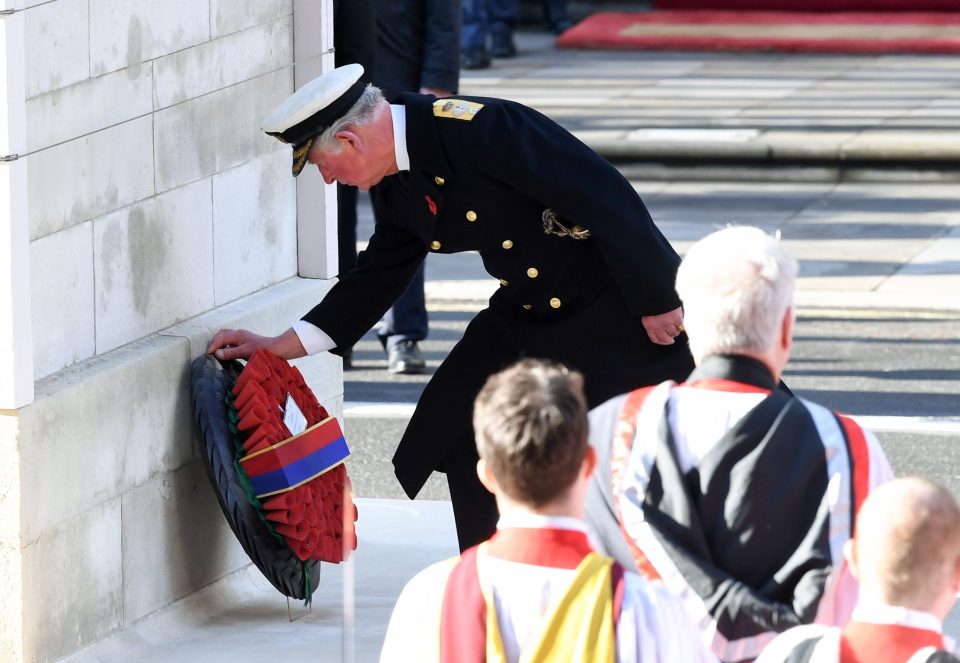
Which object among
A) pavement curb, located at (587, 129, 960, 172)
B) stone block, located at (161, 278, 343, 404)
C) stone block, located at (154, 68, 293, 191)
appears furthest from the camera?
pavement curb, located at (587, 129, 960, 172)

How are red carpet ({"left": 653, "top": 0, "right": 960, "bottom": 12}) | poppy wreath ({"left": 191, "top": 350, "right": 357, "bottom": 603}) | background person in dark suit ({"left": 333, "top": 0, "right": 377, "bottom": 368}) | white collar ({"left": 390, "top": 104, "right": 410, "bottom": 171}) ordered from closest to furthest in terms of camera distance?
white collar ({"left": 390, "top": 104, "right": 410, "bottom": 171}) < poppy wreath ({"left": 191, "top": 350, "right": 357, "bottom": 603}) < background person in dark suit ({"left": 333, "top": 0, "right": 377, "bottom": 368}) < red carpet ({"left": 653, "top": 0, "right": 960, "bottom": 12})

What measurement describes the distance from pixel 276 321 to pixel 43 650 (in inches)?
54.1

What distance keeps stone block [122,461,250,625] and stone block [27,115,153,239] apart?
70 centimetres

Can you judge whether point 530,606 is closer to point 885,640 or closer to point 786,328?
point 885,640

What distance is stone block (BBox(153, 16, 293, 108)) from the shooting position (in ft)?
16.2

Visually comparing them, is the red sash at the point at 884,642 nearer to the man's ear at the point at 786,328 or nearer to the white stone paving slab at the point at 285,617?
the man's ear at the point at 786,328

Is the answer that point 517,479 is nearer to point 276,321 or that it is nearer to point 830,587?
point 830,587

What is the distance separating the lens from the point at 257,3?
17.6 ft

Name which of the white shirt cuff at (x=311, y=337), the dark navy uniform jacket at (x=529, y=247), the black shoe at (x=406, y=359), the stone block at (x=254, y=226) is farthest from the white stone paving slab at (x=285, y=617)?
the black shoe at (x=406, y=359)

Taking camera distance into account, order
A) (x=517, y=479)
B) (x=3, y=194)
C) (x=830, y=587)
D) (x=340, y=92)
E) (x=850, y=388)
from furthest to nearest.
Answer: (x=850, y=388) < (x=340, y=92) < (x=3, y=194) < (x=830, y=587) < (x=517, y=479)

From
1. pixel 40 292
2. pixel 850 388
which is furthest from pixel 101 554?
pixel 850 388

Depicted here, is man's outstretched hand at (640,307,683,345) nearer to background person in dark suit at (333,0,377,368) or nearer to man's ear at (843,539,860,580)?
man's ear at (843,539,860,580)

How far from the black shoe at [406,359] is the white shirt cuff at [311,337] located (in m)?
3.26

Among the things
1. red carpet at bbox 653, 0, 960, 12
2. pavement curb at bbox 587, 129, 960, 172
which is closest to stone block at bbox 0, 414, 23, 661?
pavement curb at bbox 587, 129, 960, 172
